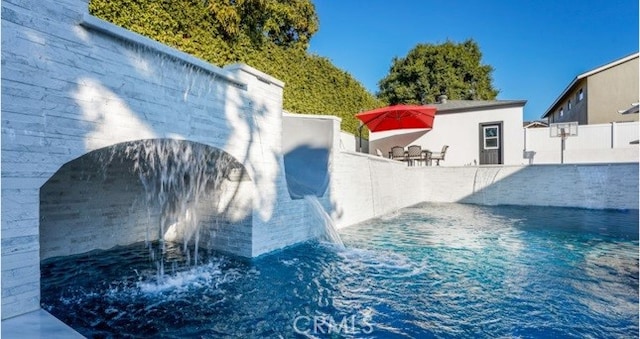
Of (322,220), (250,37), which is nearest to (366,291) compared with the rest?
(322,220)

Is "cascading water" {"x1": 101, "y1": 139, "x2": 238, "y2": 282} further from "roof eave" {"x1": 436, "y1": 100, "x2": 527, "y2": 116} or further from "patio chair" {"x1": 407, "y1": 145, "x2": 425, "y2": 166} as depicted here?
"roof eave" {"x1": 436, "y1": 100, "x2": 527, "y2": 116}

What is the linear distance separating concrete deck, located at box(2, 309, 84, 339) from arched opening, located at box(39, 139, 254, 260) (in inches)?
81.5

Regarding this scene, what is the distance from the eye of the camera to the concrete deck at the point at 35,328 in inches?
95.7

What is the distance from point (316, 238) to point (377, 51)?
27.6 meters

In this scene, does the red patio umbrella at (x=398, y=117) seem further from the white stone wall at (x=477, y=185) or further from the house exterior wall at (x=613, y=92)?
the house exterior wall at (x=613, y=92)

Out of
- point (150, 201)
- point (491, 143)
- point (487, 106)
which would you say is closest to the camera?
point (150, 201)

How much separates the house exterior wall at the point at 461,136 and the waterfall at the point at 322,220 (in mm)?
10679

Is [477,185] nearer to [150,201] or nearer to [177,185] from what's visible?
[177,185]

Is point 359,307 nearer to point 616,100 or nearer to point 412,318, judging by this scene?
point 412,318

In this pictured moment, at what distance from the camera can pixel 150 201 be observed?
6703mm

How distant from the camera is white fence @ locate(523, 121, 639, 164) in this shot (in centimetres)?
1479

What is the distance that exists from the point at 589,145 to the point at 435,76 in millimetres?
14999

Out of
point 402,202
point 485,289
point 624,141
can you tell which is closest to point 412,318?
point 485,289

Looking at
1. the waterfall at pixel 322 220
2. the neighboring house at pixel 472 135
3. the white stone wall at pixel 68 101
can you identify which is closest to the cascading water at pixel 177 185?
the white stone wall at pixel 68 101
